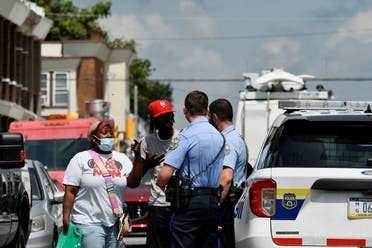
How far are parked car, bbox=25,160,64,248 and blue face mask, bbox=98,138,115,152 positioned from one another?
4.44 metres

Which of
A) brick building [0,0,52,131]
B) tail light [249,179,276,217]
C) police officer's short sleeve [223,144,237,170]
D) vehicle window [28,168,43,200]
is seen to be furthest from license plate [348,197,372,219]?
brick building [0,0,52,131]

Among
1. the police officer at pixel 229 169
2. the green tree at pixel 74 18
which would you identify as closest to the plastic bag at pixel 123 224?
the police officer at pixel 229 169

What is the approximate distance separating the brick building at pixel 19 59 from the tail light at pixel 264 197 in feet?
116

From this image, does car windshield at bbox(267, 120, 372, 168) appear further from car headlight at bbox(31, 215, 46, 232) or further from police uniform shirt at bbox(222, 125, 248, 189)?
car headlight at bbox(31, 215, 46, 232)

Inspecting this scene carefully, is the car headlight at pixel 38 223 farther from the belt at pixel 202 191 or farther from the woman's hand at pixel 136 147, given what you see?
the belt at pixel 202 191

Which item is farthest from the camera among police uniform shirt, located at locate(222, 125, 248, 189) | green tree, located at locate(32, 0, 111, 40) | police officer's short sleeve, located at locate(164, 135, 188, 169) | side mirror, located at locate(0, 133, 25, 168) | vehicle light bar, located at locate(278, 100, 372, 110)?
green tree, located at locate(32, 0, 111, 40)

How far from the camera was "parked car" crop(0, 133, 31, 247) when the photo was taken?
10414mm

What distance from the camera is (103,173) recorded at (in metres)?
10.7

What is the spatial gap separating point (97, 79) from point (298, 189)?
2461 inches

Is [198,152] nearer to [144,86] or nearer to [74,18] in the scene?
[74,18]

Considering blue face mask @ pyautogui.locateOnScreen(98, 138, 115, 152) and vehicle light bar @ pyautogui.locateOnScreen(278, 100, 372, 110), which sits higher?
vehicle light bar @ pyautogui.locateOnScreen(278, 100, 372, 110)

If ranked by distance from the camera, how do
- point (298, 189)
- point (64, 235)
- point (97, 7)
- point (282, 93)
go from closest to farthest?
point (298, 189), point (64, 235), point (282, 93), point (97, 7)

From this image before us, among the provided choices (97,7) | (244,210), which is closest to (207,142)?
(244,210)

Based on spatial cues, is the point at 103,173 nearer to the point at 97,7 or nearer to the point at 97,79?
the point at 97,79
